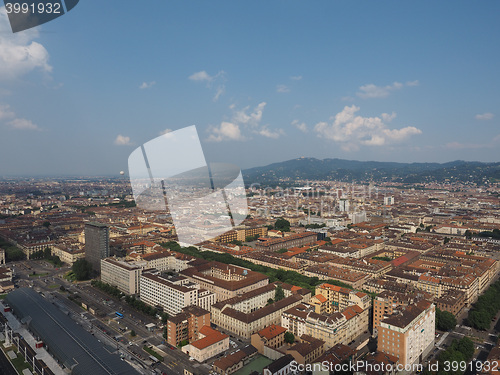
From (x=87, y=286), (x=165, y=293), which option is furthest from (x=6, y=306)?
(x=165, y=293)

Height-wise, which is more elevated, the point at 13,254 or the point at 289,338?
the point at 13,254

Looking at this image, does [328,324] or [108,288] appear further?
[108,288]

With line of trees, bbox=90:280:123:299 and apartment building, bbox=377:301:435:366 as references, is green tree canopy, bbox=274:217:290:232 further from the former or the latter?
apartment building, bbox=377:301:435:366

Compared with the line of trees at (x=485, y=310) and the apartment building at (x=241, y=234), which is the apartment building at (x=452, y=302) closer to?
the line of trees at (x=485, y=310)

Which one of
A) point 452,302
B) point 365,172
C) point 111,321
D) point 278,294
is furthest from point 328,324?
point 365,172

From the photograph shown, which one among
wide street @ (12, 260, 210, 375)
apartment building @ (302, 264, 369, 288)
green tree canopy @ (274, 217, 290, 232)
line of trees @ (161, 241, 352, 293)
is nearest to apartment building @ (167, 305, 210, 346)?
wide street @ (12, 260, 210, 375)

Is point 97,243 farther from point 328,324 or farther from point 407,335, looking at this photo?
point 407,335

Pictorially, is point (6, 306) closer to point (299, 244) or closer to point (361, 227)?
point (299, 244)
